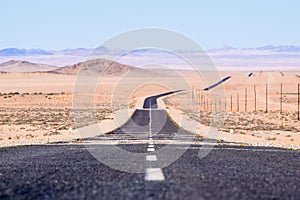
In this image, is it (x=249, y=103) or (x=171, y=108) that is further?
(x=249, y=103)

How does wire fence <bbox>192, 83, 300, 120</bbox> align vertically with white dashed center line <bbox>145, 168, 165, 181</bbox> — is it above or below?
below

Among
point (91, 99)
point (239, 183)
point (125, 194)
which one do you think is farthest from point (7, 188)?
point (91, 99)

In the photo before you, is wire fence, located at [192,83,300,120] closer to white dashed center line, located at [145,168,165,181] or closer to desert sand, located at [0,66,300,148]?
desert sand, located at [0,66,300,148]

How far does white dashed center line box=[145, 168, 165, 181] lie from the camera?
836 cm

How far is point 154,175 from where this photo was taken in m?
8.89

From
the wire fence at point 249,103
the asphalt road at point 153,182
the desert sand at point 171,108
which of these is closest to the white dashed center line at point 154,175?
the asphalt road at point 153,182

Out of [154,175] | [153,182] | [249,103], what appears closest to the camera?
[153,182]

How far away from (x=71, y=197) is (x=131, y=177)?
1.97 meters

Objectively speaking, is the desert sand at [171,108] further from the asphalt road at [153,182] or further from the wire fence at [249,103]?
the asphalt road at [153,182]

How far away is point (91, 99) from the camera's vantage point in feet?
386

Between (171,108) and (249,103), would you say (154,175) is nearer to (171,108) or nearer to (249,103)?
(171,108)

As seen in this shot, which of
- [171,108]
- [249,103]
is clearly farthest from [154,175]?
[249,103]

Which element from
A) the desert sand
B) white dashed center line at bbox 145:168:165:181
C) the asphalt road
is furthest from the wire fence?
white dashed center line at bbox 145:168:165:181

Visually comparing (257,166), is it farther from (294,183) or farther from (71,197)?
(71,197)
